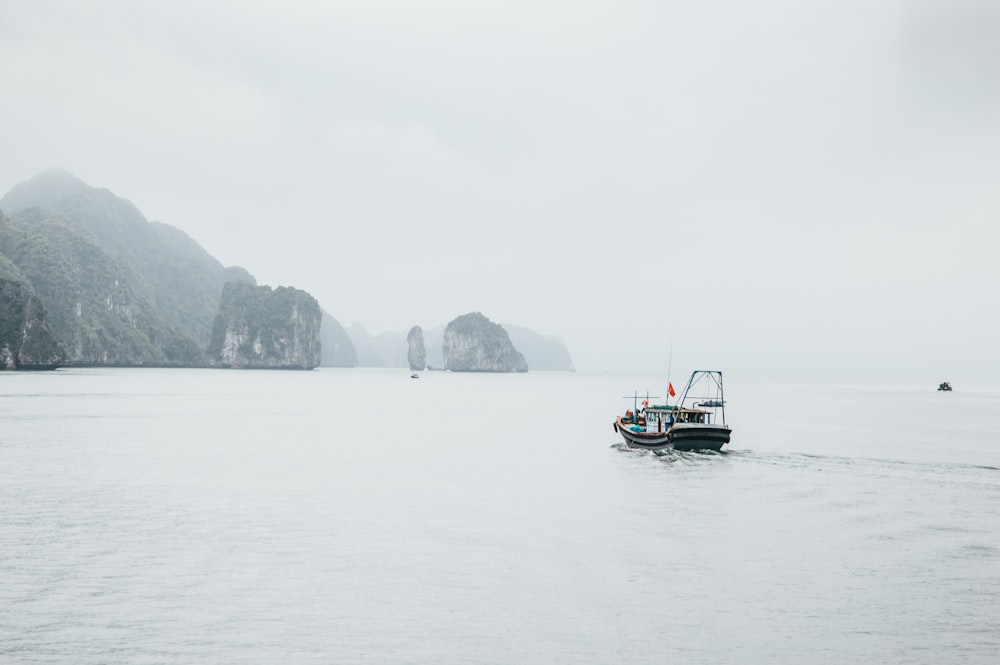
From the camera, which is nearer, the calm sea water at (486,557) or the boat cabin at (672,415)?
the calm sea water at (486,557)

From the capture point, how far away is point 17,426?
64938 mm

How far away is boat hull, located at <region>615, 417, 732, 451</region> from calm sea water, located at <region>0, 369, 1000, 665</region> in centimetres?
392

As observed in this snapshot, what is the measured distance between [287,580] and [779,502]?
2643 cm

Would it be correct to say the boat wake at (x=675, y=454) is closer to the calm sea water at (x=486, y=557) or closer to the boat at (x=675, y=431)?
the boat at (x=675, y=431)

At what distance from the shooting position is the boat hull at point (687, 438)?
59.1m

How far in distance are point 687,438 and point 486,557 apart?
38.6 metres

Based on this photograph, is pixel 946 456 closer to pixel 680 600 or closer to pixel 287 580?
pixel 680 600

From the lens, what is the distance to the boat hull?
59.1 meters

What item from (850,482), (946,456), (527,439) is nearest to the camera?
(850,482)

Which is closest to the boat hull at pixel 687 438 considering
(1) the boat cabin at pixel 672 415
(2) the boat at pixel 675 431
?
(2) the boat at pixel 675 431

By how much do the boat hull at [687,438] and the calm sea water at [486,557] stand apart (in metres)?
3.92

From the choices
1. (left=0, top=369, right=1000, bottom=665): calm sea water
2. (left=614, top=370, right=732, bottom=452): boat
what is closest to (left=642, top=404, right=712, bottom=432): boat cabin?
(left=614, top=370, right=732, bottom=452): boat

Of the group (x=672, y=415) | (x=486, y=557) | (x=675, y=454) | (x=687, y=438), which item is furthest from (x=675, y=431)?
(x=486, y=557)

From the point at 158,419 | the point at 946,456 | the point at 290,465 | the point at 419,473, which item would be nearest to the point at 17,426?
the point at 158,419
